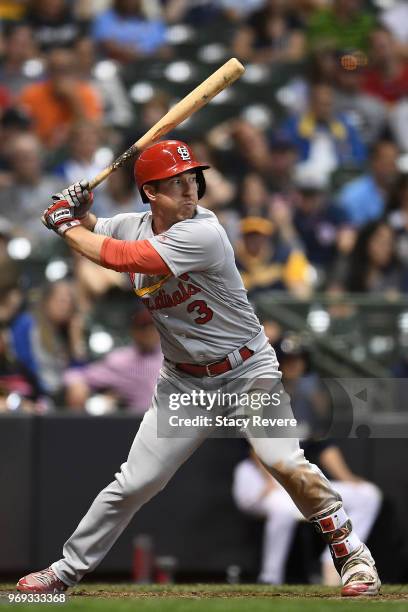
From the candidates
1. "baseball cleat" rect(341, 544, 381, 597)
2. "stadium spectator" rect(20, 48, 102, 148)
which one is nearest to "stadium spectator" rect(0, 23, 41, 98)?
"stadium spectator" rect(20, 48, 102, 148)

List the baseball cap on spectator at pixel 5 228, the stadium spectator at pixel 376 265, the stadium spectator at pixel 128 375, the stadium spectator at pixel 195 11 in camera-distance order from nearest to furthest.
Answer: the stadium spectator at pixel 128 375, the baseball cap on spectator at pixel 5 228, the stadium spectator at pixel 376 265, the stadium spectator at pixel 195 11

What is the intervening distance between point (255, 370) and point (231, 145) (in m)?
5.69

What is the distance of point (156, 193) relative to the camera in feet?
16.6

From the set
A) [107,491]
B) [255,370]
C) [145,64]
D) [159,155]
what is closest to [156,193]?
[159,155]

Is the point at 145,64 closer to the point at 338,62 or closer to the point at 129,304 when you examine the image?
the point at 338,62

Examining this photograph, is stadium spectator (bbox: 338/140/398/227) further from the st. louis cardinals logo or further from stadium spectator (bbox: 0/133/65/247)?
the st. louis cardinals logo

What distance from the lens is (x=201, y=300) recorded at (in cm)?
506

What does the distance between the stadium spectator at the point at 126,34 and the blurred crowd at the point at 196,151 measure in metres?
0.01

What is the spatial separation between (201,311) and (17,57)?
6395 millimetres

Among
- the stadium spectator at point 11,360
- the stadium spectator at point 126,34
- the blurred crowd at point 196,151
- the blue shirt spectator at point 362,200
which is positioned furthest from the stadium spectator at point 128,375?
the stadium spectator at point 126,34

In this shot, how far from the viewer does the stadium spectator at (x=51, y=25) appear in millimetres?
11297

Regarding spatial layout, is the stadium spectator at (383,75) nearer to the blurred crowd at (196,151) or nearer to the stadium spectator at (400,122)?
the blurred crowd at (196,151)

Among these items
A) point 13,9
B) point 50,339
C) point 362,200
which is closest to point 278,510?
point 50,339

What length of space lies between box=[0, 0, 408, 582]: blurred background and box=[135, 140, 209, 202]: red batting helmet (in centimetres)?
277
